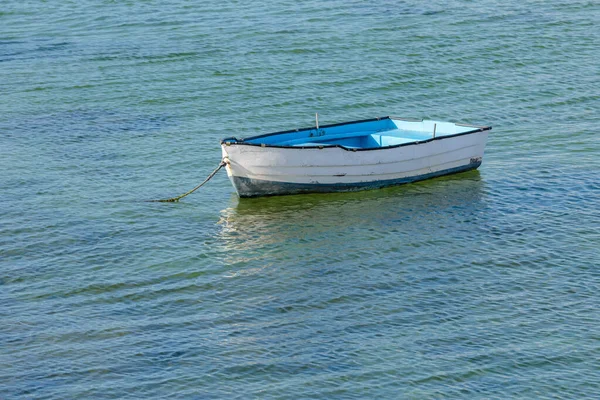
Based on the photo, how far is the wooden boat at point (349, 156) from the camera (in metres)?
20.3

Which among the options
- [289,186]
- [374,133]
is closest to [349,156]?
[289,186]

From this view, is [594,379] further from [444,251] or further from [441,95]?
[441,95]

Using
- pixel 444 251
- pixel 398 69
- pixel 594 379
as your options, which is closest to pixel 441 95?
pixel 398 69

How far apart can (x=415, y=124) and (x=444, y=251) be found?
5702mm

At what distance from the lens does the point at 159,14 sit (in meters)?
37.2

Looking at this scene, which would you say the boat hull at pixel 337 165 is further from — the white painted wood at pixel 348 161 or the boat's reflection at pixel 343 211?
the boat's reflection at pixel 343 211

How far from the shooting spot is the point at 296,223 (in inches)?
766

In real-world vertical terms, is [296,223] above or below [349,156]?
below

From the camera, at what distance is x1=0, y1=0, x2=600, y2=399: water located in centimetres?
1369

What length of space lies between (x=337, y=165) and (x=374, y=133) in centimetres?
232

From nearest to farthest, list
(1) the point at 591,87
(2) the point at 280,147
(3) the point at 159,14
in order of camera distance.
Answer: (2) the point at 280,147, (1) the point at 591,87, (3) the point at 159,14

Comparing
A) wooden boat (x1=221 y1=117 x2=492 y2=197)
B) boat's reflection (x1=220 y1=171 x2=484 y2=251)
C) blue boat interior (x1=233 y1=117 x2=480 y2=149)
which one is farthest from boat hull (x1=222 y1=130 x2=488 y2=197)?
blue boat interior (x1=233 y1=117 x2=480 y2=149)

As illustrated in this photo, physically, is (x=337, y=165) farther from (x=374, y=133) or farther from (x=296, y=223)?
(x=374, y=133)

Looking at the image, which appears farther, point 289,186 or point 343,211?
point 289,186
